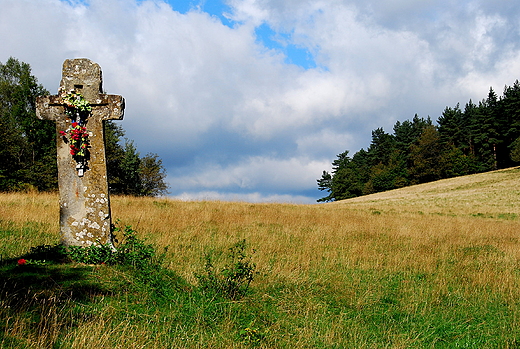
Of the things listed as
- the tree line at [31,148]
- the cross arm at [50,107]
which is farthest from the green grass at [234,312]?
the tree line at [31,148]

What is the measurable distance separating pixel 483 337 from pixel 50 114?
31.3 ft

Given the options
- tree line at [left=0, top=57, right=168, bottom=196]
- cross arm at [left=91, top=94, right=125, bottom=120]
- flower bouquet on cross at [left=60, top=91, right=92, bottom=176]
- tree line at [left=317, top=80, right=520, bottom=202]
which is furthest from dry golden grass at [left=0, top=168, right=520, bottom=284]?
tree line at [left=317, top=80, right=520, bottom=202]

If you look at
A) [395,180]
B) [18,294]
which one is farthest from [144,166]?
[395,180]

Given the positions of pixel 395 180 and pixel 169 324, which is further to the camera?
pixel 395 180

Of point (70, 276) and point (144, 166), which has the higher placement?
point (144, 166)

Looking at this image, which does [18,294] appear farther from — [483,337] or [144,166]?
[144,166]

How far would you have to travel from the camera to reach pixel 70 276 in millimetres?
5867

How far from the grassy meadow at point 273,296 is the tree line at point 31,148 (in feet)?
88.0

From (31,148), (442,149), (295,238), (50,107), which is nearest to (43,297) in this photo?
(50,107)

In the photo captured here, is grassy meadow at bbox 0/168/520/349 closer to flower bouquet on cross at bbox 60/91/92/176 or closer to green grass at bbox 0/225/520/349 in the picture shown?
green grass at bbox 0/225/520/349

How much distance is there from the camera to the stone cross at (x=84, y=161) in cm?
759

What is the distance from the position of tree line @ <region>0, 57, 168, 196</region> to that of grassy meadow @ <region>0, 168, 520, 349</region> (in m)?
26.8

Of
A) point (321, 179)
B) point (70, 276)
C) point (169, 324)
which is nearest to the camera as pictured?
point (169, 324)

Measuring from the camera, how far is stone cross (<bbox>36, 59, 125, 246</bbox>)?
759 centimetres
